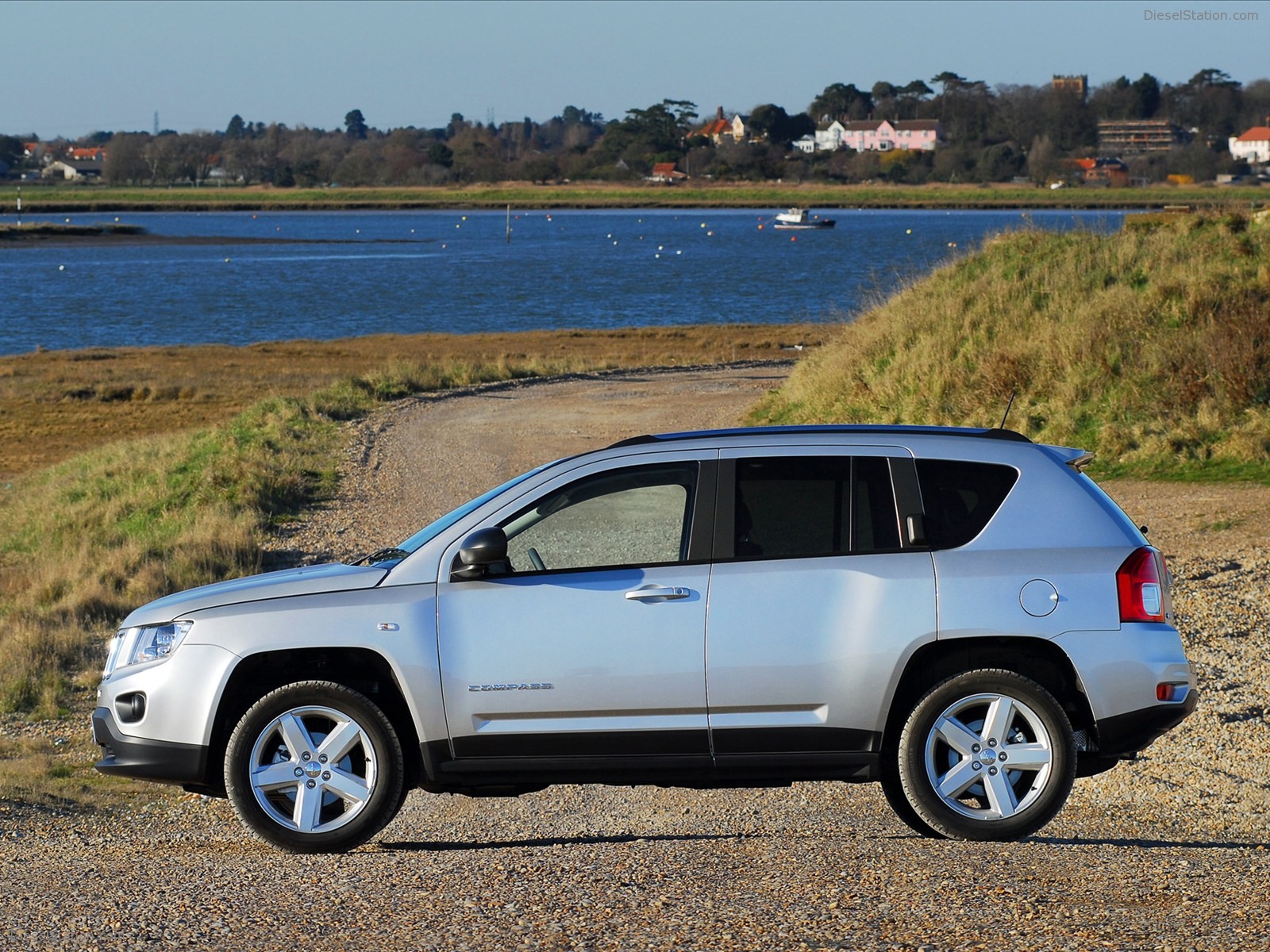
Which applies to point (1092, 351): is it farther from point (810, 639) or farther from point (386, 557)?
point (386, 557)

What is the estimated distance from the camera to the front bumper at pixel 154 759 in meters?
6.04

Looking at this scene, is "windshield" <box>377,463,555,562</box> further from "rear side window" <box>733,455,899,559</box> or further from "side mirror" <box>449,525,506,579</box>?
"rear side window" <box>733,455,899,559</box>

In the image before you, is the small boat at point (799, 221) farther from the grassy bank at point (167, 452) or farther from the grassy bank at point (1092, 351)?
the grassy bank at point (1092, 351)

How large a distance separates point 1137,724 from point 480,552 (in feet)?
8.63

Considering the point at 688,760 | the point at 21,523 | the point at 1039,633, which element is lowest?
the point at 21,523

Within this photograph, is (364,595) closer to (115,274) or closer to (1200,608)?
(1200,608)

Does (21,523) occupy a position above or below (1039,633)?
below

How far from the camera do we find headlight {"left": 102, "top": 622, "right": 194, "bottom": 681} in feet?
20.0

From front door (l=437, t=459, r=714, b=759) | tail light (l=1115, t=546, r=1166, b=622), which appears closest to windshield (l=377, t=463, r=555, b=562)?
front door (l=437, t=459, r=714, b=759)

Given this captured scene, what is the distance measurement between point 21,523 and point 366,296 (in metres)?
58.4

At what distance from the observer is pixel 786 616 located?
5.88m

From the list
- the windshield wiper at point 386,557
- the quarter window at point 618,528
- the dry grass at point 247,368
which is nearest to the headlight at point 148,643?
the windshield wiper at point 386,557

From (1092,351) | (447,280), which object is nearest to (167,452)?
(1092,351)

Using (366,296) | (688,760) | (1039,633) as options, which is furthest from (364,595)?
(366,296)
